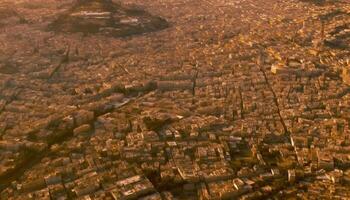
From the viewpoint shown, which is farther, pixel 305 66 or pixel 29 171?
pixel 305 66

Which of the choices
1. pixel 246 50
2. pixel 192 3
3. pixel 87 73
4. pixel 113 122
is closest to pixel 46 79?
pixel 87 73

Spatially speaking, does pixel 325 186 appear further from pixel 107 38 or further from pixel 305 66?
pixel 107 38

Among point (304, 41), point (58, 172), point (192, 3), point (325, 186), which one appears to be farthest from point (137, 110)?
point (192, 3)

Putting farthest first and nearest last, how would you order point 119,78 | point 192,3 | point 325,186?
1. point 192,3
2. point 119,78
3. point 325,186

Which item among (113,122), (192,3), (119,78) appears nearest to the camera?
(113,122)

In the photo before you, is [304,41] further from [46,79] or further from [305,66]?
[46,79]

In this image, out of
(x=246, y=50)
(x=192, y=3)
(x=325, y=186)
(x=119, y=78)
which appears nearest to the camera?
(x=325, y=186)
